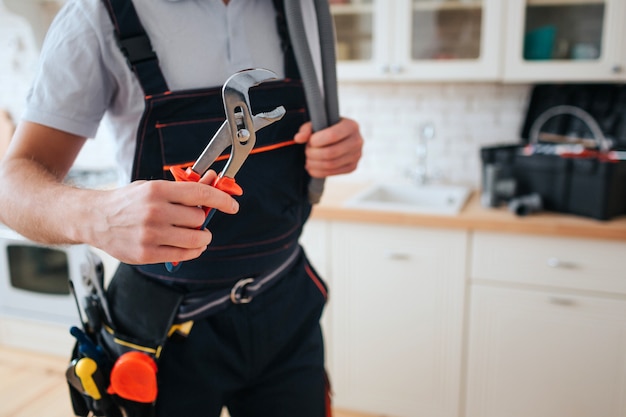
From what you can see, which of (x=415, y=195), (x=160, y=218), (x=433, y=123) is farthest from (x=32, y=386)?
(x=160, y=218)

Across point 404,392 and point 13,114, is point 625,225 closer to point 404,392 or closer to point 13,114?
point 404,392

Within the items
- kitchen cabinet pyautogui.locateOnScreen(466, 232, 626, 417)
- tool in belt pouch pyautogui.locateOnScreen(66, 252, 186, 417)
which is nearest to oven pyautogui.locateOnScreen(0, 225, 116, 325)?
tool in belt pouch pyautogui.locateOnScreen(66, 252, 186, 417)

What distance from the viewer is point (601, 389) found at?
169 cm

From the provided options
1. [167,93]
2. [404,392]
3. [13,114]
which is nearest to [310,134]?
[167,93]

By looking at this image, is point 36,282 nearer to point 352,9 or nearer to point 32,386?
point 32,386

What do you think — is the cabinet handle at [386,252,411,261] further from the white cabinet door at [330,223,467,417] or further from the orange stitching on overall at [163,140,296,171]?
the orange stitching on overall at [163,140,296,171]

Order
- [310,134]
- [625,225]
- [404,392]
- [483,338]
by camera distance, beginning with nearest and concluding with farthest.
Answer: [310,134] < [625,225] < [483,338] < [404,392]

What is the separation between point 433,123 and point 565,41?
0.58 meters

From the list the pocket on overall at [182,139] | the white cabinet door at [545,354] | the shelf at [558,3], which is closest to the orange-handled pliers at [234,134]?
the pocket on overall at [182,139]

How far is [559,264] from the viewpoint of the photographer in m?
1.67

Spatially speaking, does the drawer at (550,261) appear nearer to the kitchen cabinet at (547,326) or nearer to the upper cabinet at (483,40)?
the kitchen cabinet at (547,326)

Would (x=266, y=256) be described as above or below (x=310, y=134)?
below

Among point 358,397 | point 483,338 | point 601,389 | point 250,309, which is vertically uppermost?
point 250,309

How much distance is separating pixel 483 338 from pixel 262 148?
131 cm
